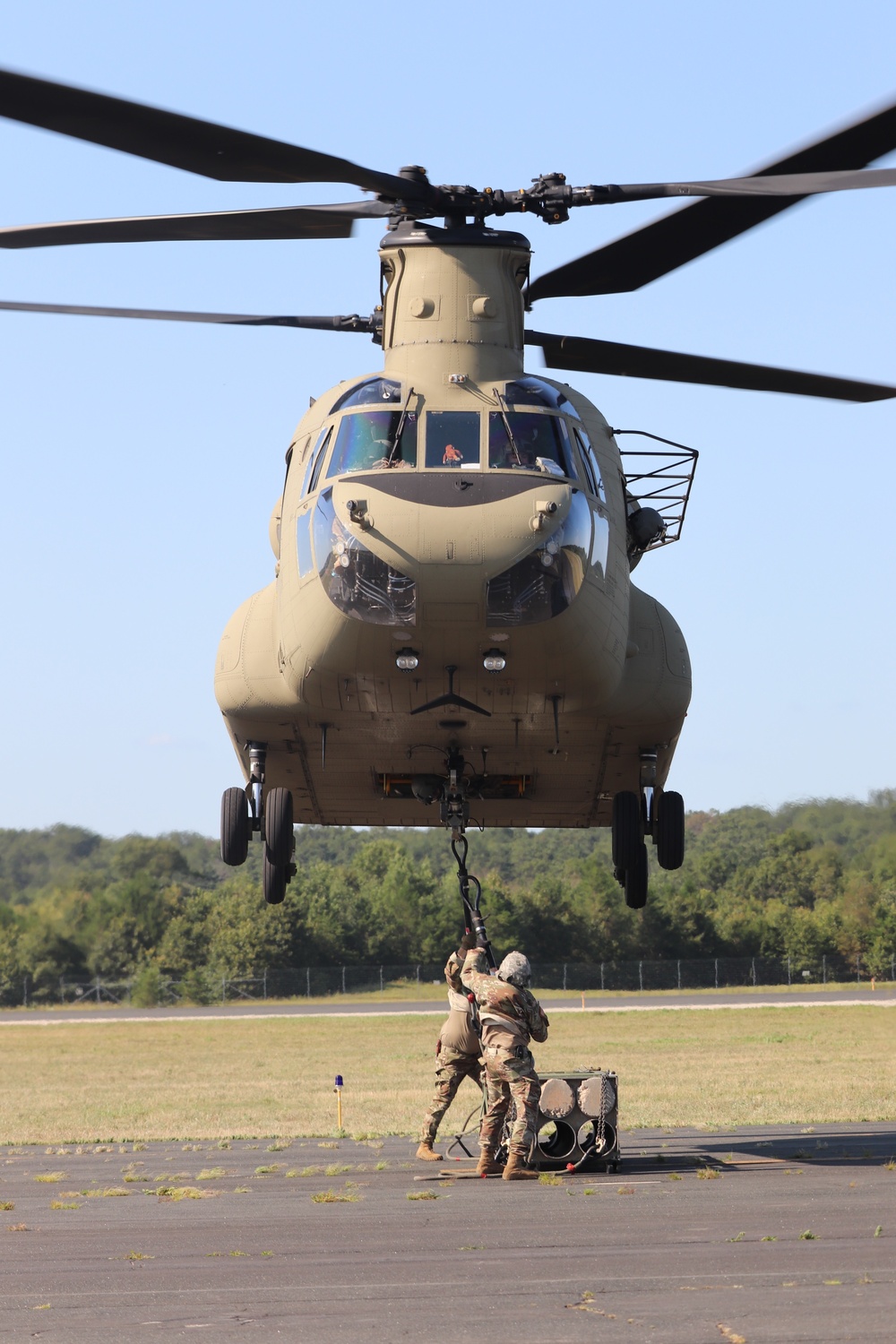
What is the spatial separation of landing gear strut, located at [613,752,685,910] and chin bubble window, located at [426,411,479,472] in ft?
14.2

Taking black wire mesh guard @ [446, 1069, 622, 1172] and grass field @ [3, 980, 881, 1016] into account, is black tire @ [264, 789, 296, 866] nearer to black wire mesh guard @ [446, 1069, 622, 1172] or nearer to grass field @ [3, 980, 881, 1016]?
black wire mesh guard @ [446, 1069, 622, 1172]

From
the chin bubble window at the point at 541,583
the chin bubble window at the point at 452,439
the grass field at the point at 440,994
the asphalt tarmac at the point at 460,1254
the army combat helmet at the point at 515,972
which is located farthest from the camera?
the grass field at the point at 440,994

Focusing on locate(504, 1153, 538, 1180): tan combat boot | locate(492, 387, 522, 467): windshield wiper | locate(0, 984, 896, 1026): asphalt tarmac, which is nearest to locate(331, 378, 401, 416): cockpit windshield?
locate(492, 387, 522, 467): windshield wiper

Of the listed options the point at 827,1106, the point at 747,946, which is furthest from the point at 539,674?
the point at 747,946

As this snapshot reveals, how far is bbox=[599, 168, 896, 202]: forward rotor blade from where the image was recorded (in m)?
11.7

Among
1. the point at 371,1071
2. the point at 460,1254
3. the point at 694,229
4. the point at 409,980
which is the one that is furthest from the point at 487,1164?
the point at 409,980

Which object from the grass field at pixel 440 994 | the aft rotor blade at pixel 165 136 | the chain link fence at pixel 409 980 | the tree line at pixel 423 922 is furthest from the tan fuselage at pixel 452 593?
the tree line at pixel 423 922

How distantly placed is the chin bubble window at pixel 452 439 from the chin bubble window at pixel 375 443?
141mm

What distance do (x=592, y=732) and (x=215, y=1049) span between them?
3118 centimetres

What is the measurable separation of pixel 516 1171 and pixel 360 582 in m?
5.03

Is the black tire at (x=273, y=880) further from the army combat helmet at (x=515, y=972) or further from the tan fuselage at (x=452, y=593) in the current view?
the army combat helmet at (x=515, y=972)

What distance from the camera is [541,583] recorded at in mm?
12578

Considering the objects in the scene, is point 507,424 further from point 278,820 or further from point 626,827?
point 278,820

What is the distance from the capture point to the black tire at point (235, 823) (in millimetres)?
16062
